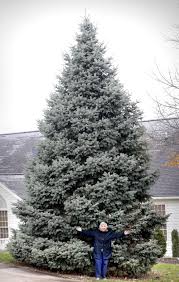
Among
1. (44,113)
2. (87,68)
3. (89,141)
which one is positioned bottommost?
(89,141)

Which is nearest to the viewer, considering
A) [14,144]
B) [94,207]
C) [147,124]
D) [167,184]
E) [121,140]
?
[94,207]

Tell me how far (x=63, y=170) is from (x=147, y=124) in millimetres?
19202

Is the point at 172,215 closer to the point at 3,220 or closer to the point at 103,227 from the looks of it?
the point at 3,220

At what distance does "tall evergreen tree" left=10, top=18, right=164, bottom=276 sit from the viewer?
12133 millimetres

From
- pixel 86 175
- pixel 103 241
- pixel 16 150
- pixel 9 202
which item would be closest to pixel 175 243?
pixel 9 202

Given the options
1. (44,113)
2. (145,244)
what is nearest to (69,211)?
(145,244)

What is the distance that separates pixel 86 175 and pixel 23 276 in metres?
3.26

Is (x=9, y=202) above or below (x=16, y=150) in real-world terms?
below

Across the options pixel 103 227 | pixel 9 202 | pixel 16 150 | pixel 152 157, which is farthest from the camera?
pixel 16 150

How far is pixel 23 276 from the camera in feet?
36.8

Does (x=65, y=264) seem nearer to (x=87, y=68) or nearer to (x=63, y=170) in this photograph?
(x=63, y=170)

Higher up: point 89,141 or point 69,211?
point 89,141

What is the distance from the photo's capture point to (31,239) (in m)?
12.8

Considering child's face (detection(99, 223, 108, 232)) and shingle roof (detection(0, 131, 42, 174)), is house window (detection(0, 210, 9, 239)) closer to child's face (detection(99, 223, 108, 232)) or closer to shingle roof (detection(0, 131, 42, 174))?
shingle roof (detection(0, 131, 42, 174))
